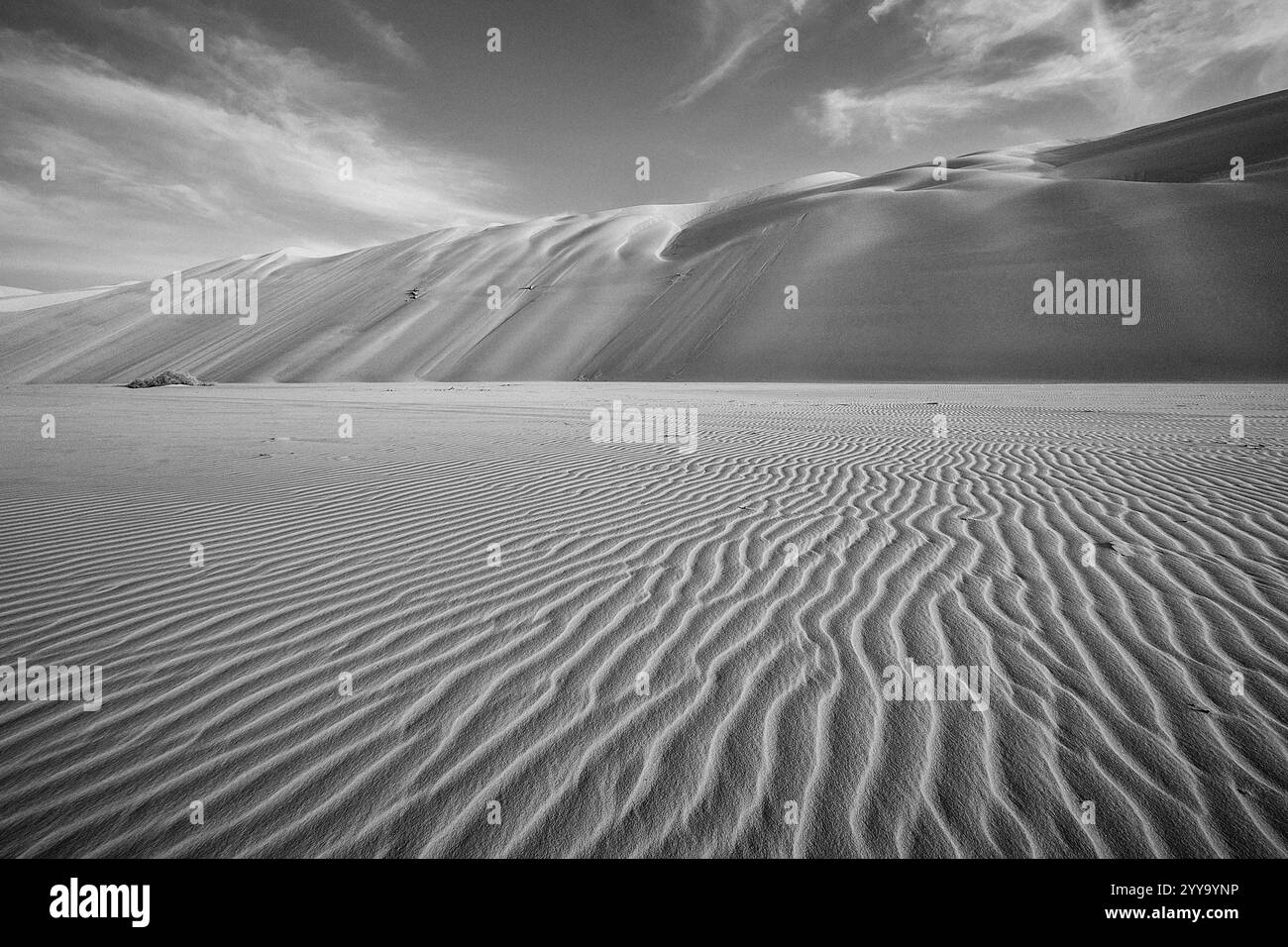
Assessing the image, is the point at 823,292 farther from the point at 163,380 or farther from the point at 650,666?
the point at 650,666

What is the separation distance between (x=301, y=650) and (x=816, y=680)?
2.24 meters

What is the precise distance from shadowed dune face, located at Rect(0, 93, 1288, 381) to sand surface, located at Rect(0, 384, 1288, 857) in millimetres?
25777

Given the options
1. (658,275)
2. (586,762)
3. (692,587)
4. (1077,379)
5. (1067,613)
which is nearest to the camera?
(586,762)

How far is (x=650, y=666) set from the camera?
8.71ft

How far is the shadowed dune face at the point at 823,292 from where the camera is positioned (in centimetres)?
2730

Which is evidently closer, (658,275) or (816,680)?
(816,680)

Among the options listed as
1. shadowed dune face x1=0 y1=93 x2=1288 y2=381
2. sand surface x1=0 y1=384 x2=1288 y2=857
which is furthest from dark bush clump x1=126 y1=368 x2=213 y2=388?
sand surface x1=0 y1=384 x2=1288 y2=857

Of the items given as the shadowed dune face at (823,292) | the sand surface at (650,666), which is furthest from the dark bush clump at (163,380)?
the sand surface at (650,666)

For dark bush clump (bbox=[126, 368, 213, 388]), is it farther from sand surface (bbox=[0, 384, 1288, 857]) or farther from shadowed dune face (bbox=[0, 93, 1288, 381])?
sand surface (bbox=[0, 384, 1288, 857])

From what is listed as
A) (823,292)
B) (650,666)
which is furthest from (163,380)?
(650,666)
